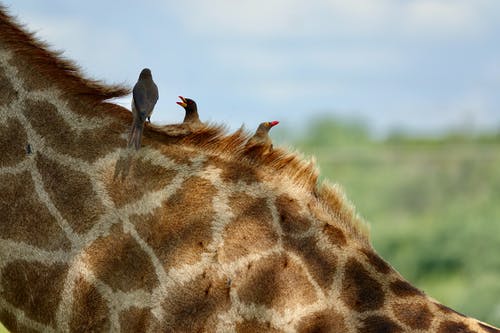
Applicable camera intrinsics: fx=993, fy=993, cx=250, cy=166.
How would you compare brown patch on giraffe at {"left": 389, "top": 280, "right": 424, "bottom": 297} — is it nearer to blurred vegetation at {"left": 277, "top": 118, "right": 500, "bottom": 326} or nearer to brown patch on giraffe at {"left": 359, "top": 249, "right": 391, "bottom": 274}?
brown patch on giraffe at {"left": 359, "top": 249, "right": 391, "bottom": 274}

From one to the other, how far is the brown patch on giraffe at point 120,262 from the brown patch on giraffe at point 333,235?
837 millimetres

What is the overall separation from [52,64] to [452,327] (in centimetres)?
230

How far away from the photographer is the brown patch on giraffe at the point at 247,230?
15.0 feet

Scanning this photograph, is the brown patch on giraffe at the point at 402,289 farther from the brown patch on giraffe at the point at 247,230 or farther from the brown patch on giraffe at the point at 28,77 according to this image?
the brown patch on giraffe at the point at 28,77

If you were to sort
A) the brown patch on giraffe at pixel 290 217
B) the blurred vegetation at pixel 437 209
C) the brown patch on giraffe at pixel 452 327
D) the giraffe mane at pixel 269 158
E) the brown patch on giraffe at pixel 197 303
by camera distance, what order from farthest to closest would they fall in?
the blurred vegetation at pixel 437 209
the giraffe mane at pixel 269 158
the brown patch on giraffe at pixel 290 217
the brown patch on giraffe at pixel 452 327
the brown patch on giraffe at pixel 197 303

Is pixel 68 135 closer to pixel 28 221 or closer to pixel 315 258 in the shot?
pixel 28 221

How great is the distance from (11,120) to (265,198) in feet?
4.18

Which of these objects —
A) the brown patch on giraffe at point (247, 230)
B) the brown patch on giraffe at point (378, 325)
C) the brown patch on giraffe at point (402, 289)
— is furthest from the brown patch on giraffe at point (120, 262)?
the brown patch on giraffe at point (402, 289)

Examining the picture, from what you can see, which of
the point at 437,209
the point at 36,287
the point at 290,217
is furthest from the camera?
the point at 437,209

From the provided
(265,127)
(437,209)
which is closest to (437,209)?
(437,209)

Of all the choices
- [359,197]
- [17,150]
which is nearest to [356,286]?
[17,150]

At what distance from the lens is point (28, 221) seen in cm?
462

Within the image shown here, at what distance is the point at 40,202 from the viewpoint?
4.63 metres

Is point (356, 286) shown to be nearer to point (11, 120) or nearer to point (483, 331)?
point (483, 331)
